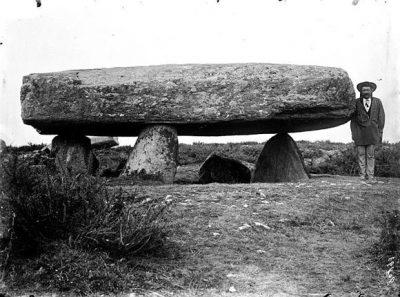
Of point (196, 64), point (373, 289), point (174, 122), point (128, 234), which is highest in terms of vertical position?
point (196, 64)

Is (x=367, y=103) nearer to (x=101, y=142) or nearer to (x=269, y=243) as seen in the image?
(x=269, y=243)

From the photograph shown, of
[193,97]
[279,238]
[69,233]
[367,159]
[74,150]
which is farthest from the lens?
[74,150]

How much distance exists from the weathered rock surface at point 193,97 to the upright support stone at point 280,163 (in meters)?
0.69

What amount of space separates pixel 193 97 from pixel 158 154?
1086 millimetres

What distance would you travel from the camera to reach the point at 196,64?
425 inches

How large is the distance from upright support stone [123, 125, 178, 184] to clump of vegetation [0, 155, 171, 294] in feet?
12.8

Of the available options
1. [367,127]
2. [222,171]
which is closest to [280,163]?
[222,171]

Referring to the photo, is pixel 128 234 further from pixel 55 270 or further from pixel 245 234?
pixel 245 234

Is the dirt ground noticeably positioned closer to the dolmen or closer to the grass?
the grass

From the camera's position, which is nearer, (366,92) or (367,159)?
(366,92)

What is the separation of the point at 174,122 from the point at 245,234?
4.00 metres

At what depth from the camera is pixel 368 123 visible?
10836 mm

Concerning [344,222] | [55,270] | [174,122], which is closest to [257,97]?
[174,122]

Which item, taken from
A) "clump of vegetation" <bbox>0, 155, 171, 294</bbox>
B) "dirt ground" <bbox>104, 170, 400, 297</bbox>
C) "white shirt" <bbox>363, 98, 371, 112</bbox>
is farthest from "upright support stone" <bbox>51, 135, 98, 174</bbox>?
"clump of vegetation" <bbox>0, 155, 171, 294</bbox>
